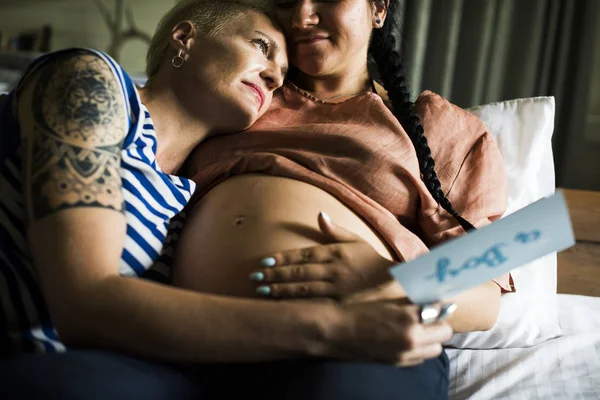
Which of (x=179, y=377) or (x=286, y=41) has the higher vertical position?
(x=286, y=41)

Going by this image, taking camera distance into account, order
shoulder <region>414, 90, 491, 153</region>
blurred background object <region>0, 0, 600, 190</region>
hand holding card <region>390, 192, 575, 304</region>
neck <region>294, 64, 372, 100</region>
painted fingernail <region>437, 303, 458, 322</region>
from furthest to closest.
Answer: blurred background object <region>0, 0, 600, 190</region>
neck <region>294, 64, 372, 100</region>
shoulder <region>414, 90, 491, 153</region>
painted fingernail <region>437, 303, 458, 322</region>
hand holding card <region>390, 192, 575, 304</region>

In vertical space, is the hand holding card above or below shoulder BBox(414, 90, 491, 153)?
above

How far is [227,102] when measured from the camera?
1126mm

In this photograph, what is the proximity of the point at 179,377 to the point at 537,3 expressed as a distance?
212 centimetres

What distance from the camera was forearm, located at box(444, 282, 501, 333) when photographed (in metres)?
1.01

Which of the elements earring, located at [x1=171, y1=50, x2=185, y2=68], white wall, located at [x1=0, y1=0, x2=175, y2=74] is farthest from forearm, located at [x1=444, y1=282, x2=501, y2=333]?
white wall, located at [x1=0, y1=0, x2=175, y2=74]

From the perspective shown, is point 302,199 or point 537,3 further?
point 537,3

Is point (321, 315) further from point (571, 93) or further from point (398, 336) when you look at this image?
point (571, 93)

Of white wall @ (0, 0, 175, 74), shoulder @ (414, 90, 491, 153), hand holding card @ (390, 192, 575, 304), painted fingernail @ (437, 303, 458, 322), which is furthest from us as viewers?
white wall @ (0, 0, 175, 74)

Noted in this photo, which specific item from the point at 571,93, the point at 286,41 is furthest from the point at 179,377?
the point at 571,93

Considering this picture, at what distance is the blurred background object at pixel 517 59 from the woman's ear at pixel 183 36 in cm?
128

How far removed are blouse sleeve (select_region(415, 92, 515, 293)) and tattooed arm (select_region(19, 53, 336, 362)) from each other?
16.7 inches

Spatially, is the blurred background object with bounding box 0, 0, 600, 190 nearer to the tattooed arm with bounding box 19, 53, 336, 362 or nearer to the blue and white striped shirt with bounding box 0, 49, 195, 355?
the blue and white striped shirt with bounding box 0, 49, 195, 355

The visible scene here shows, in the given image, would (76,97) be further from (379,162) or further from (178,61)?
(379,162)
